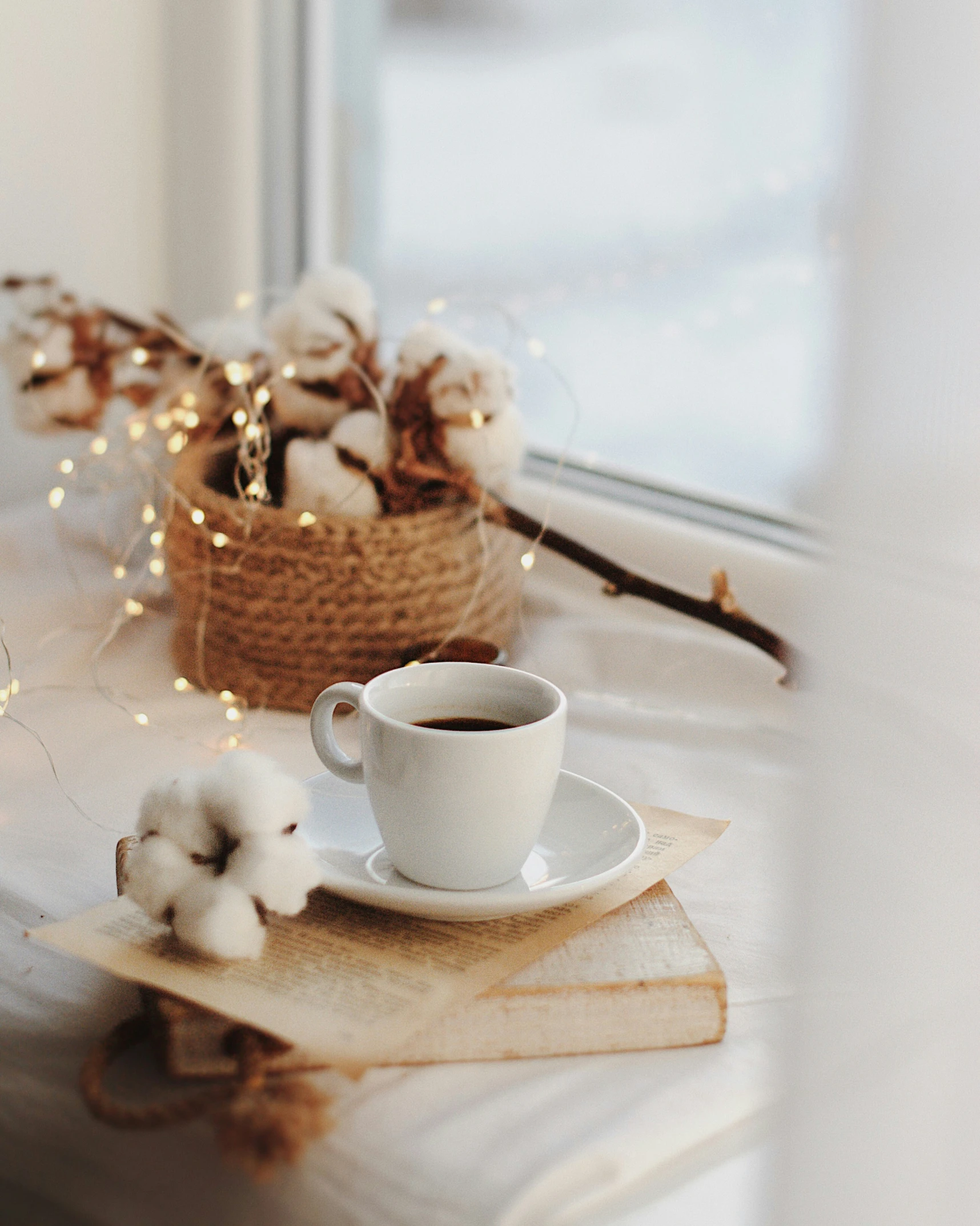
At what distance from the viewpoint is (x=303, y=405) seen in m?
0.71

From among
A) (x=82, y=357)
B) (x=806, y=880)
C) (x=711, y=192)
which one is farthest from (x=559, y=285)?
(x=806, y=880)

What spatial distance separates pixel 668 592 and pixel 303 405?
0.23 m

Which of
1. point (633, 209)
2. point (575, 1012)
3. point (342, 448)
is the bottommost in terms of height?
point (575, 1012)

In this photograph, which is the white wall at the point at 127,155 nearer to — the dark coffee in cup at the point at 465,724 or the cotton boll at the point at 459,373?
the cotton boll at the point at 459,373

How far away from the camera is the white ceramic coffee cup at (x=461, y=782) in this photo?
42cm

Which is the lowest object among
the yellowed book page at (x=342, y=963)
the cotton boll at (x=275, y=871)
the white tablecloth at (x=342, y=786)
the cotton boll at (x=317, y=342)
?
the white tablecloth at (x=342, y=786)

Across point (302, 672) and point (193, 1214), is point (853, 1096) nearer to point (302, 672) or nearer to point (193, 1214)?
point (193, 1214)

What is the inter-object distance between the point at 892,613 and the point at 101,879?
0.34m

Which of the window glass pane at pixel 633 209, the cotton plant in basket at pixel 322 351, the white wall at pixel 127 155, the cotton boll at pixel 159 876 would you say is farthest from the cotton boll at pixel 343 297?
the cotton boll at pixel 159 876

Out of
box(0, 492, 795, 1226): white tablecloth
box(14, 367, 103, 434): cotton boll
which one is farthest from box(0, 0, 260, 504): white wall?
box(0, 492, 795, 1226): white tablecloth

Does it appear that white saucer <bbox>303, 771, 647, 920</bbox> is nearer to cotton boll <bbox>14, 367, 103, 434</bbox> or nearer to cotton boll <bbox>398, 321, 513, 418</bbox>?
cotton boll <bbox>398, 321, 513, 418</bbox>

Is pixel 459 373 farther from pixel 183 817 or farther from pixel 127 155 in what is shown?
pixel 127 155

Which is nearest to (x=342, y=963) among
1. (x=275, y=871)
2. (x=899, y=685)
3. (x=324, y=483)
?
(x=275, y=871)

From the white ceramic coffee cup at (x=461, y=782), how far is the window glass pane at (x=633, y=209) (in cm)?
42
